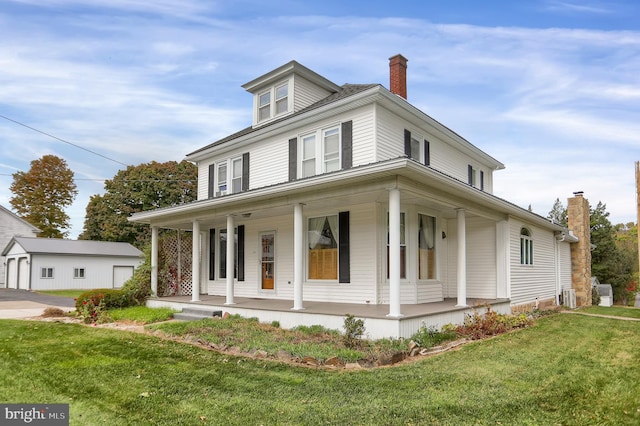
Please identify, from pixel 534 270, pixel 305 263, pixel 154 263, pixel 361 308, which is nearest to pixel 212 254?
pixel 154 263

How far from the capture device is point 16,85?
1466cm

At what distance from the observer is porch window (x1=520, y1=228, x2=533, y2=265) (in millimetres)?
13828

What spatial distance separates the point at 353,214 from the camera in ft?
37.0

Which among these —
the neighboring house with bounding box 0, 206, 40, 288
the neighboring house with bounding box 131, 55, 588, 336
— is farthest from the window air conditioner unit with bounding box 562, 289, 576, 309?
the neighboring house with bounding box 0, 206, 40, 288

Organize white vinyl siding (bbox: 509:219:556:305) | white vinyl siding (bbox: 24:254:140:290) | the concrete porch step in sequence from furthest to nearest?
white vinyl siding (bbox: 24:254:140:290)
white vinyl siding (bbox: 509:219:556:305)
the concrete porch step

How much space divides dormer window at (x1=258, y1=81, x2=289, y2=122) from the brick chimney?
3479mm

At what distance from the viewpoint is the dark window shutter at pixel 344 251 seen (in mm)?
11156

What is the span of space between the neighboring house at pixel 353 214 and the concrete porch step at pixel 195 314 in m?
0.46

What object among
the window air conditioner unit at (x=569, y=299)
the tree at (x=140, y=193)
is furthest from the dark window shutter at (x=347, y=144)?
the tree at (x=140, y=193)

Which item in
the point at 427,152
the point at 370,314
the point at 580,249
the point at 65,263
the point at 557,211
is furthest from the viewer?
the point at 557,211

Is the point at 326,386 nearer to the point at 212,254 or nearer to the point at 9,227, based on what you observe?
the point at 212,254

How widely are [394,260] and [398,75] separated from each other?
26.0 ft

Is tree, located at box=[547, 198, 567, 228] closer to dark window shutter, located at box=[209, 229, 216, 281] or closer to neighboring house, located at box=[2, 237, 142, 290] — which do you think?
dark window shutter, located at box=[209, 229, 216, 281]

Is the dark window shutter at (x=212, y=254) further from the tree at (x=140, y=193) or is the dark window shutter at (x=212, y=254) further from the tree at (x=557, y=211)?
the tree at (x=557, y=211)
